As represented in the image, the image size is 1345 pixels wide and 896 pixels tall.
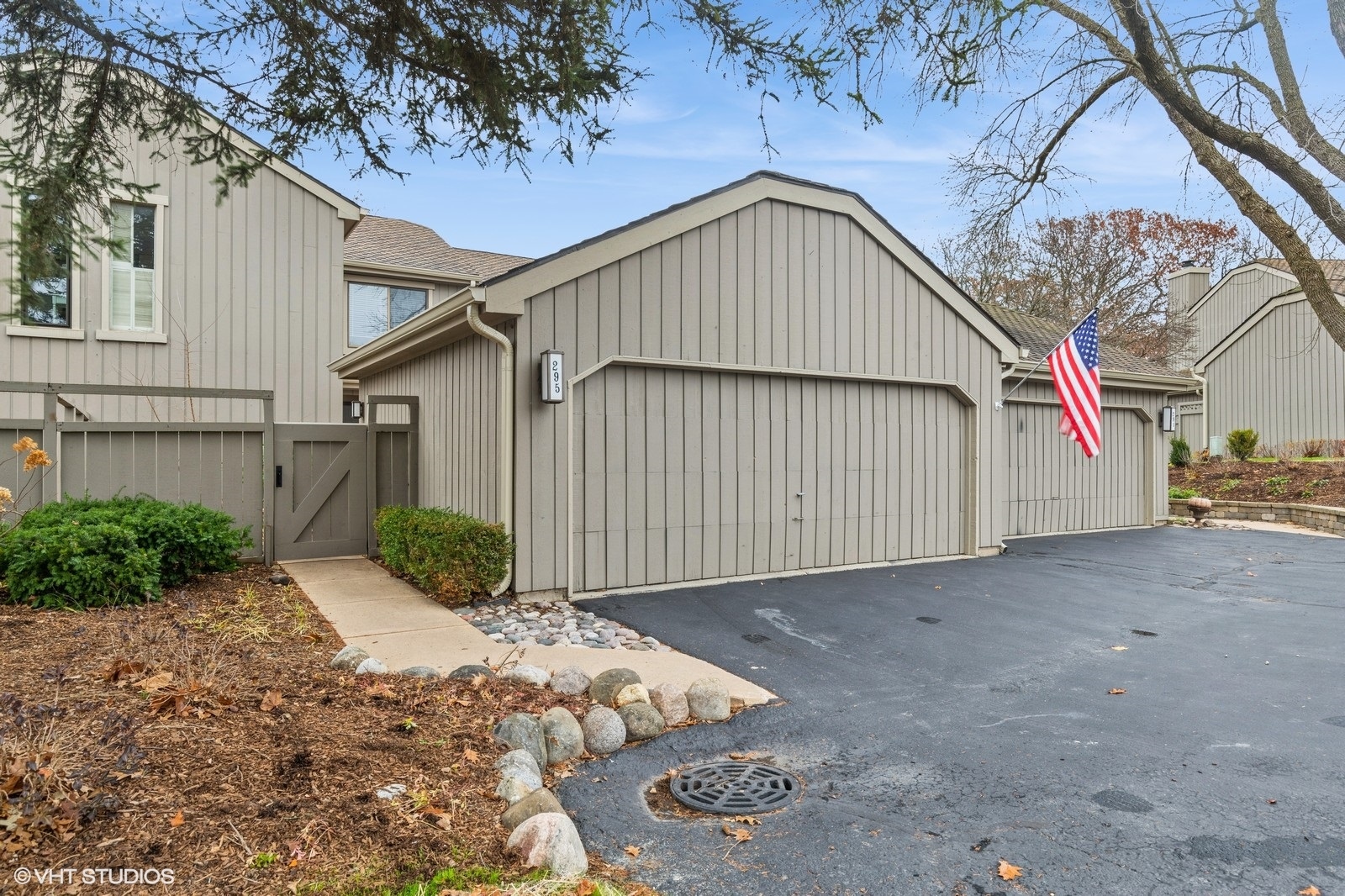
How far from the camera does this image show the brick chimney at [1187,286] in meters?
25.5

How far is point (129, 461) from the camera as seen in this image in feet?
26.1

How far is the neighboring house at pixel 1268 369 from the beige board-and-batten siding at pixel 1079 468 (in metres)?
5.10

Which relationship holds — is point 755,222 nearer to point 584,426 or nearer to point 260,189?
point 584,426

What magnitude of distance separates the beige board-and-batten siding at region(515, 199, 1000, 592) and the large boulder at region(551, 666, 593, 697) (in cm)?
246

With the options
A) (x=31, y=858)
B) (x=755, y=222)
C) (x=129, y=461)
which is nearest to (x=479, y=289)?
(x=755, y=222)

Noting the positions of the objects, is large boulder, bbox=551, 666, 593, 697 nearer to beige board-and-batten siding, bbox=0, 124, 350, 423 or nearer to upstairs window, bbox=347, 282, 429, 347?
beige board-and-batten siding, bbox=0, 124, 350, 423

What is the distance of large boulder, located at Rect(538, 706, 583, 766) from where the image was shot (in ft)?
12.3

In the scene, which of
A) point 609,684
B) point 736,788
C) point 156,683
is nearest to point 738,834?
point 736,788

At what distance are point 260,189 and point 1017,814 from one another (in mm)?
11906

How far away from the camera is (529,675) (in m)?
4.57

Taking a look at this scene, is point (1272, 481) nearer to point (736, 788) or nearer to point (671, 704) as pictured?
point (671, 704)

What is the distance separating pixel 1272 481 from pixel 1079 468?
A: 654cm

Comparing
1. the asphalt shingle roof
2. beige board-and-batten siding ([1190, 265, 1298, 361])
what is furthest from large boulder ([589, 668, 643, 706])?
beige board-and-batten siding ([1190, 265, 1298, 361])

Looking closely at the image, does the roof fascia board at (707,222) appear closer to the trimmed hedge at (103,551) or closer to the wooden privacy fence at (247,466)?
the wooden privacy fence at (247,466)
